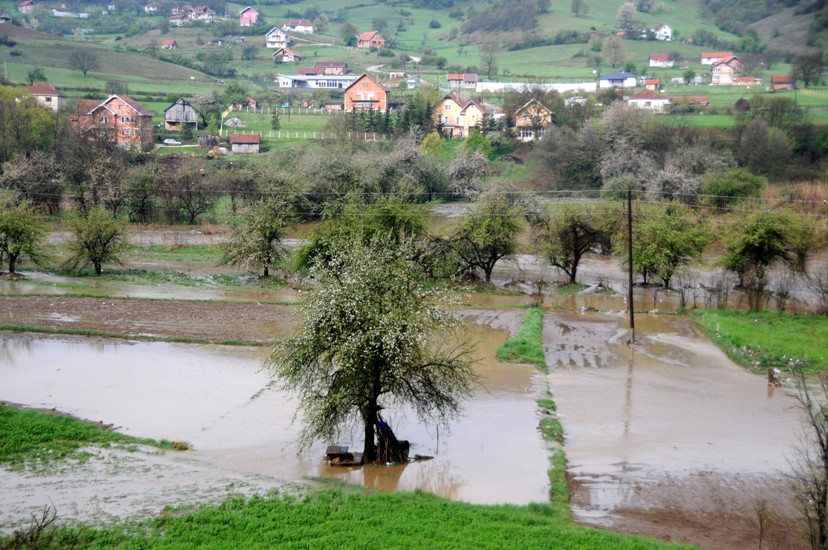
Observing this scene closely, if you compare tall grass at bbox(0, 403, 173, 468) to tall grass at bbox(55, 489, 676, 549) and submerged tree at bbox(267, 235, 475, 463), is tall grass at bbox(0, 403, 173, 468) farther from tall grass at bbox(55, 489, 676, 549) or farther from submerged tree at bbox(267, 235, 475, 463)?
tall grass at bbox(55, 489, 676, 549)

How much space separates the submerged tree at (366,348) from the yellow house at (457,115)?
220 feet

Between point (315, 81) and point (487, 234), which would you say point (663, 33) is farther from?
point (487, 234)

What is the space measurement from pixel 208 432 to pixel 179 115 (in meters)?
72.9

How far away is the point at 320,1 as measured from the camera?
655 feet

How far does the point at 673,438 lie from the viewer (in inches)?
844

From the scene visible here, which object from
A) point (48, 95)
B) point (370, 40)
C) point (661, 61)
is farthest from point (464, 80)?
point (48, 95)

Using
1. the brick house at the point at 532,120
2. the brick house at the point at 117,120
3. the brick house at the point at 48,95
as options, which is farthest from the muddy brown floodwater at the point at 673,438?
the brick house at the point at 48,95

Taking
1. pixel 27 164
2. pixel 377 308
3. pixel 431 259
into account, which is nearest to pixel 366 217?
pixel 431 259

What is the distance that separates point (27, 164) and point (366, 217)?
3269 centimetres

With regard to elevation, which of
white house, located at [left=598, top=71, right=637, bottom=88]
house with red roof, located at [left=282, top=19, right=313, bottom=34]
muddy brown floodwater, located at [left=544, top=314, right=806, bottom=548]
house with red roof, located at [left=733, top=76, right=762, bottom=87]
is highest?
house with red roof, located at [left=282, top=19, right=313, bottom=34]

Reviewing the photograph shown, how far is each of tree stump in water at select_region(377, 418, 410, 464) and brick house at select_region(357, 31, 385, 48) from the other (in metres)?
142

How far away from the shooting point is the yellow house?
8625 cm

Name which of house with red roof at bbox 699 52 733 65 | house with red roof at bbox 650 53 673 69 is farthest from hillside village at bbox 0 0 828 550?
house with red roof at bbox 650 53 673 69

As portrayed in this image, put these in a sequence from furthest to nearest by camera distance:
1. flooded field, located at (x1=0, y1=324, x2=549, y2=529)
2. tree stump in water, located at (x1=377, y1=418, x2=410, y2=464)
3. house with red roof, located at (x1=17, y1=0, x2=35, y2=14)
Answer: house with red roof, located at (x1=17, y1=0, x2=35, y2=14), tree stump in water, located at (x1=377, y1=418, x2=410, y2=464), flooded field, located at (x1=0, y1=324, x2=549, y2=529)
